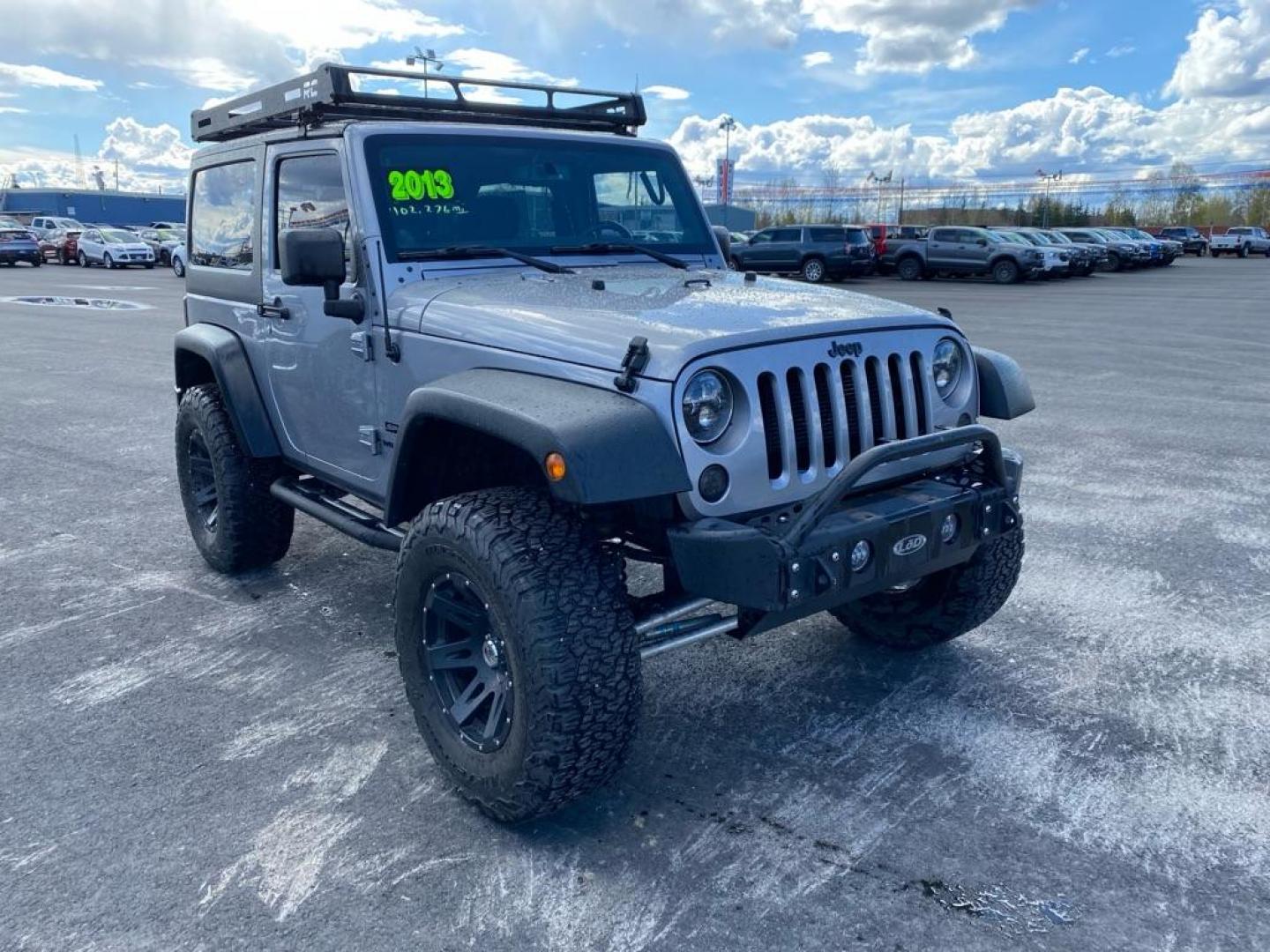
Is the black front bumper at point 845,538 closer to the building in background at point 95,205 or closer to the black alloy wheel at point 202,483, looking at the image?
the black alloy wheel at point 202,483

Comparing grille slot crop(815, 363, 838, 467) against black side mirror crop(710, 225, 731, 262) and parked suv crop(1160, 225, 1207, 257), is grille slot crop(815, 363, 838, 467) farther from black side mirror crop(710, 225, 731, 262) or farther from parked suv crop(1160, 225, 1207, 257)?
parked suv crop(1160, 225, 1207, 257)

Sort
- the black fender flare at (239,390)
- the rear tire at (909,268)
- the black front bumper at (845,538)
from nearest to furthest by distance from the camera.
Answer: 1. the black front bumper at (845,538)
2. the black fender flare at (239,390)
3. the rear tire at (909,268)

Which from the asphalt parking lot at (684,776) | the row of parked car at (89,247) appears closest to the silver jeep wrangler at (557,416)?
the asphalt parking lot at (684,776)

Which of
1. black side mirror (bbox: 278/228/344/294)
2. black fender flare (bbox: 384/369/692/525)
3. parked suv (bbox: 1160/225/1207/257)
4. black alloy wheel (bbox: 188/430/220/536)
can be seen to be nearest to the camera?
black fender flare (bbox: 384/369/692/525)

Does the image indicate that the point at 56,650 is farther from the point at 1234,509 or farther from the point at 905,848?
the point at 1234,509

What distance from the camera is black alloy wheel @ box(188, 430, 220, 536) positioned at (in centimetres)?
531

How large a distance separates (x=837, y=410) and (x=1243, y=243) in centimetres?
5812

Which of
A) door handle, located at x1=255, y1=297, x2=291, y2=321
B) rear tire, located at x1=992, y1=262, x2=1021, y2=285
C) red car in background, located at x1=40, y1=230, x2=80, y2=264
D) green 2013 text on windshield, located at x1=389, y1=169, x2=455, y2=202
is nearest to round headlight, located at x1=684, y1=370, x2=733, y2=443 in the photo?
green 2013 text on windshield, located at x1=389, y1=169, x2=455, y2=202


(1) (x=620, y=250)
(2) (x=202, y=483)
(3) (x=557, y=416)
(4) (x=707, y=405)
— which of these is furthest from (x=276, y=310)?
(4) (x=707, y=405)

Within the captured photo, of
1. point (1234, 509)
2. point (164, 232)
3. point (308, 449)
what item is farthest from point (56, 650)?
point (164, 232)

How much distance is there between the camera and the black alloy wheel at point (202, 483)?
5309 millimetres

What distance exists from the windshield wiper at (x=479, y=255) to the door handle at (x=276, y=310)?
32.0 inches

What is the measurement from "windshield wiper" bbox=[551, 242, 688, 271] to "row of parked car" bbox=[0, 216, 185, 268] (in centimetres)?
3275

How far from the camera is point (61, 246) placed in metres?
38.1
